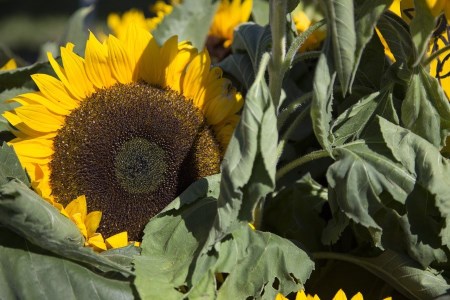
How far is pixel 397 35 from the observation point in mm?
1031

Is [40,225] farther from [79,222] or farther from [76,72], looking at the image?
[76,72]

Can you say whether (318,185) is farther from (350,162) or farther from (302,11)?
(302,11)

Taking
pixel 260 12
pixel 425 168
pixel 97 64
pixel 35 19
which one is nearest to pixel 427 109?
pixel 425 168

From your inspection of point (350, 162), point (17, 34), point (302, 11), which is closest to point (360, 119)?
point (350, 162)

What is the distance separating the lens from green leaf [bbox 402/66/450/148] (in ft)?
3.21

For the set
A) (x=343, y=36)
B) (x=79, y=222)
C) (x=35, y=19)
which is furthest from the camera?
(x=35, y=19)

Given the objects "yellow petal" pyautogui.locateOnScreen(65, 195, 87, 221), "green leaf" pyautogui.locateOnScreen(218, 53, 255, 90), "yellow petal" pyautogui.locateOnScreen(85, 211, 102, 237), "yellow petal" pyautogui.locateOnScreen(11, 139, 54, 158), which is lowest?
"yellow petal" pyautogui.locateOnScreen(85, 211, 102, 237)

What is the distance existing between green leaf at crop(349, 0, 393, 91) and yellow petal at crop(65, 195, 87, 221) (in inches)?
14.7

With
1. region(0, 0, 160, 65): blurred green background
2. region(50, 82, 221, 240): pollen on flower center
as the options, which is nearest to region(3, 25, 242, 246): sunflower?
region(50, 82, 221, 240): pollen on flower center

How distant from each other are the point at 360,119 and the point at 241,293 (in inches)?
9.3

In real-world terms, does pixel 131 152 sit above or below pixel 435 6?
below

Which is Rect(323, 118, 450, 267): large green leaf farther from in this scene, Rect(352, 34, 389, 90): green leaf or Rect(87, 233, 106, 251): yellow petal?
Rect(87, 233, 106, 251): yellow petal

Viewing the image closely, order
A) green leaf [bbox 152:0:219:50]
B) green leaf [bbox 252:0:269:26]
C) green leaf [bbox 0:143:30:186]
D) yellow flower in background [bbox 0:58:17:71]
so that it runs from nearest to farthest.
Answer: green leaf [bbox 0:143:30:186] < green leaf [bbox 152:0:219:50] < yellow flower in background [bbox 0:58:17:71] < green leaf [bbox 252:0:269:26]

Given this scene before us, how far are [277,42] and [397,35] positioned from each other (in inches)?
5.8
